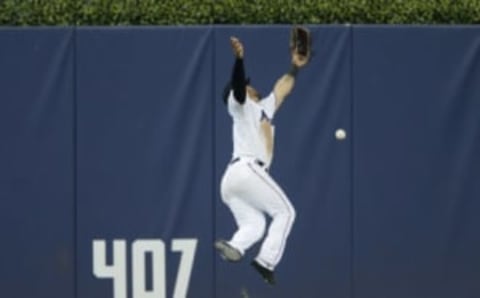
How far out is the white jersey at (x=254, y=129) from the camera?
19.5 ft

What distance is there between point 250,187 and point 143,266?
0.96 meters

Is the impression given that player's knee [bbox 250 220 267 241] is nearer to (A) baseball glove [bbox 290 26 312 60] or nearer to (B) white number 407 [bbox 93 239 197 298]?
(B) white number 407 [bbox 93 239 197 298]

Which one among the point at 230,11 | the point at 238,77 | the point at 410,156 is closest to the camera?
the point at 238,77

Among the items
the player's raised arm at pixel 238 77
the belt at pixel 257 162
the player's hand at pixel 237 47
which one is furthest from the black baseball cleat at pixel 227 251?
the player's hand at pixel 237 47

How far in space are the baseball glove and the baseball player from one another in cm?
3

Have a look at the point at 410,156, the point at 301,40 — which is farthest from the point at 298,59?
the point at 410,156

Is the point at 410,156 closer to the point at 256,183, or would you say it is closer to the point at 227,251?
the point at 256,183

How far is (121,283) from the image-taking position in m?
5.94

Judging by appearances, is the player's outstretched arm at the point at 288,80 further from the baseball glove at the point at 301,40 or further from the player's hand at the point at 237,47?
the player's hand at the point at 237,47

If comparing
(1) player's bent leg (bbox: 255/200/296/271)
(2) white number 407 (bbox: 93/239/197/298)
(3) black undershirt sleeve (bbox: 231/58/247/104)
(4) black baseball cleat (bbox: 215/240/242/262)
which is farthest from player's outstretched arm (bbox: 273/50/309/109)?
(2) white number 407 (bbox: 93/239/197/298)

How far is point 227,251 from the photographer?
234 inches

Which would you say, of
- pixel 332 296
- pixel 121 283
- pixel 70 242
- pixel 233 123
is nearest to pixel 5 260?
pixel 70 242

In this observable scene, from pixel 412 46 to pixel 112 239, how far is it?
8.44ft

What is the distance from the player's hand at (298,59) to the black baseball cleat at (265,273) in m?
1.45
